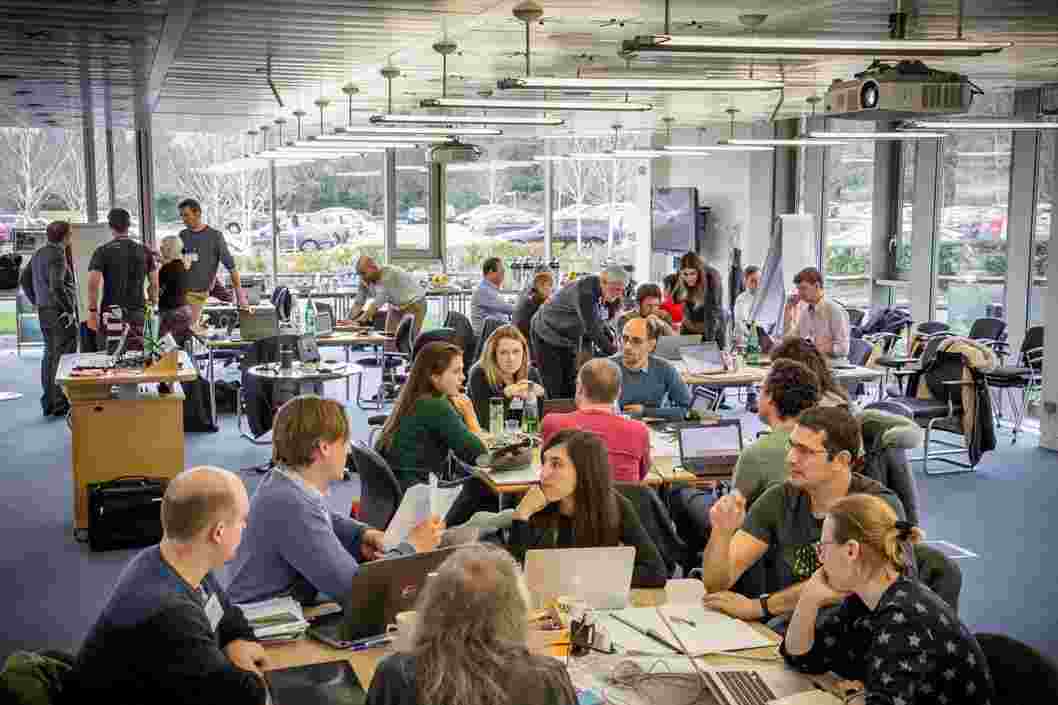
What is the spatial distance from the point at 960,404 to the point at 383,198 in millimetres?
11881

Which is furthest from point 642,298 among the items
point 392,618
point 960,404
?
point 392,618

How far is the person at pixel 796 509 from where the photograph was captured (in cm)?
375

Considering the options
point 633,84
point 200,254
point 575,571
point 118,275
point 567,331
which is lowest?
point 575,571

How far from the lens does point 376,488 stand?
17.9 ft

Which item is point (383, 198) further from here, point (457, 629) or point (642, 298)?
point (457, 629)

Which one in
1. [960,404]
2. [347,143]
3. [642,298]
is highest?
[347,143]

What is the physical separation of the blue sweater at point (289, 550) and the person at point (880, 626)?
1.29 m

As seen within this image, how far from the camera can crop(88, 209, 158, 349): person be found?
934 cm

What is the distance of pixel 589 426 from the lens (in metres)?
5.28

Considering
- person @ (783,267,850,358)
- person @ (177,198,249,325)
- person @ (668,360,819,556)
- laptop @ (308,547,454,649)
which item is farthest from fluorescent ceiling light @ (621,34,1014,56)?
person @ (177,198,249,325)

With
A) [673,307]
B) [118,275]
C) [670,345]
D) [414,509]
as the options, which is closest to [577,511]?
[414,509]

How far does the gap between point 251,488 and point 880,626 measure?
6338mm

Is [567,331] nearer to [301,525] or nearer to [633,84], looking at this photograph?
[633,84]

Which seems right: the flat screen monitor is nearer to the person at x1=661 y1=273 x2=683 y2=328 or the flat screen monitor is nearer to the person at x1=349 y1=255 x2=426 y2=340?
the person at x1=661 y1=273 x2=683 y2=328
